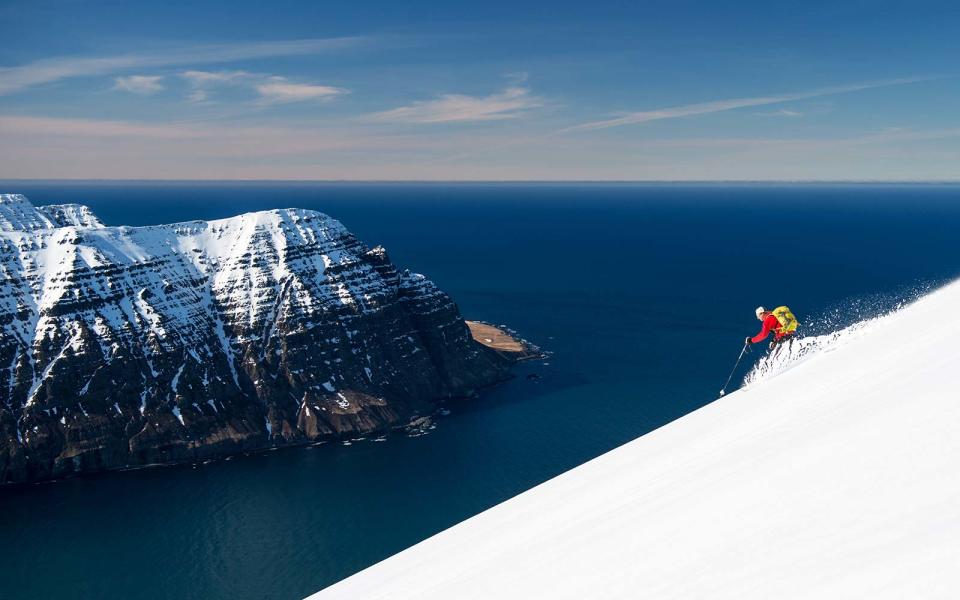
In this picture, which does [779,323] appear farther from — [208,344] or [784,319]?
[208,344]

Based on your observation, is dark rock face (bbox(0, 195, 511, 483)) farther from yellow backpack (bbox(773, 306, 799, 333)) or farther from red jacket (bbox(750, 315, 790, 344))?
yellow backpack (bbox(773, 306, 799, 333))

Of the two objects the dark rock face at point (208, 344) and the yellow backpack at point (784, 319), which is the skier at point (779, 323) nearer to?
the yellow backpack at point (784, 319)

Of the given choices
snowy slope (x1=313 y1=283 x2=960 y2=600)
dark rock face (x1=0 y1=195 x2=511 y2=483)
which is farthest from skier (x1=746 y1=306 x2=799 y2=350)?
dark rock face (x1=0 y1=195 x2=511 y2=483)

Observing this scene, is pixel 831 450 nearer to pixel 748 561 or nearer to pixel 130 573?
pixel 748 561

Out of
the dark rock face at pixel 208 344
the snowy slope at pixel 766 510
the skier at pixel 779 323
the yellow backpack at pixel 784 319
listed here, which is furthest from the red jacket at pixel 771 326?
the dark rock face at pixel 208 344

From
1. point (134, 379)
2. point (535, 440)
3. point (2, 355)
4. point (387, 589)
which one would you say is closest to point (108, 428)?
point (134, 379)
